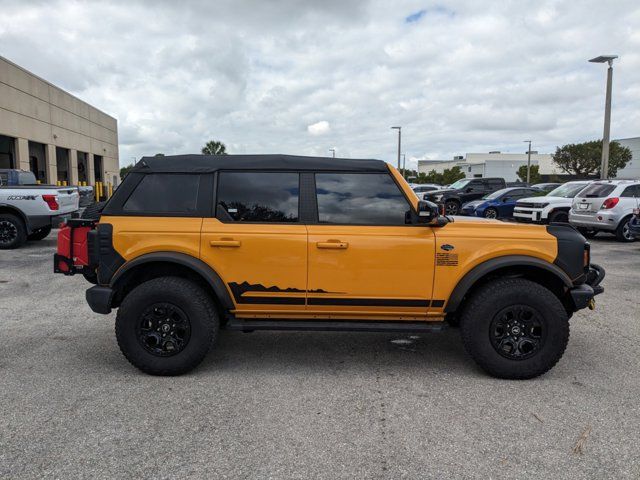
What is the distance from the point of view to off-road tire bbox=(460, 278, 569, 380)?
372cm

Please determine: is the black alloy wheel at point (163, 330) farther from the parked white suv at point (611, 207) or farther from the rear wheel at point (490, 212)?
the rear wheel at point (490, 212)

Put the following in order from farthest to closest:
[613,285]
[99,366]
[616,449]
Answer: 1. [613,285]
2. [99,366]
3. [616,449]

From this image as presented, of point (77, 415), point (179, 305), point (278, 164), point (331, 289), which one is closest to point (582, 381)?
point (331, 289)

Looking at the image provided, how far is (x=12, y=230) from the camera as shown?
10.5 meters

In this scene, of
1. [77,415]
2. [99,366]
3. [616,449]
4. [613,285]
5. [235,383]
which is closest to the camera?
[616,449]

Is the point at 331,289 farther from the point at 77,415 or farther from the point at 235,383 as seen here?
the point at 77,415

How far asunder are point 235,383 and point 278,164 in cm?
181

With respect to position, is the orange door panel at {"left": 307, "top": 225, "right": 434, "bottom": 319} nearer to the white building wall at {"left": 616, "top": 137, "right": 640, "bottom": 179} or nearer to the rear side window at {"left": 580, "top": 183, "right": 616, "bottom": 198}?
the rear side window at {"left": 580, "top": 183, "right": 616, "bottom": 198}

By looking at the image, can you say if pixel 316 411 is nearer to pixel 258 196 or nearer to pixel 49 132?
pixel 258 196

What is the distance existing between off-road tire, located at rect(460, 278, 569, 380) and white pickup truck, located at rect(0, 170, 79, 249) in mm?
9605

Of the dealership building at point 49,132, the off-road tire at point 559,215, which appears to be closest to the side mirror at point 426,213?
the off-road tire at point 559,215

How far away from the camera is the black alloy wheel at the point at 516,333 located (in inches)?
148

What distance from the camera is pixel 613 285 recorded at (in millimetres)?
7480

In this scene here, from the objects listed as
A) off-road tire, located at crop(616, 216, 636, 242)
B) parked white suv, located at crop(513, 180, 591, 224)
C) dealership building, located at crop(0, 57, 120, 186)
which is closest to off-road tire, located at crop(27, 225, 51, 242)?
parked white suv, located at crop(513, 180, 591, 224)
